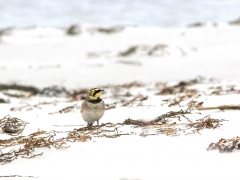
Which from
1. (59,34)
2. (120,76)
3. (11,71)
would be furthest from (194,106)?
(59,34)

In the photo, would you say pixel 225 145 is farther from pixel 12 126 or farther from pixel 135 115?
pixel 12 126

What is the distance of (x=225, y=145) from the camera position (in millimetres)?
3541

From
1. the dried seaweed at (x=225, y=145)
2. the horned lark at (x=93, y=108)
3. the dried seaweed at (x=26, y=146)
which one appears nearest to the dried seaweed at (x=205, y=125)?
the dried seaweed at (x=225, y=145)

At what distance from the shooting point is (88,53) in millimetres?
15195

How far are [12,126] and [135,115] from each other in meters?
1.12

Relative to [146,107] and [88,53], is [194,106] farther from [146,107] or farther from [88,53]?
[88,53]

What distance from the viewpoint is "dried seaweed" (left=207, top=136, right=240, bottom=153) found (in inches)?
138

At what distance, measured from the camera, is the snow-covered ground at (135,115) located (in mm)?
3357

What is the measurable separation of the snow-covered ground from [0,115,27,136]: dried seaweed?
66 mm

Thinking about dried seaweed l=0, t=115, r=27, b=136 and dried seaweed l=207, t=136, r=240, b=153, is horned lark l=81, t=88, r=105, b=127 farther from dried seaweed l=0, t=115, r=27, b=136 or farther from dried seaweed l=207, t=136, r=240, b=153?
dried seaweed l=207, t=136, r=240, b=153

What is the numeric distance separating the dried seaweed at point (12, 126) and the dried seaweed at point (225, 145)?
1.68 m

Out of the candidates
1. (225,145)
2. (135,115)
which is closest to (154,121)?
(135,115)

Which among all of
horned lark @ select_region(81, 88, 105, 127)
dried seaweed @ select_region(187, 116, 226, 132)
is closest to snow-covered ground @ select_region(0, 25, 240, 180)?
dried seaweed @ select_region(187, 116, 226, 132)

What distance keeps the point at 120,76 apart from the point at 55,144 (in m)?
7.86
